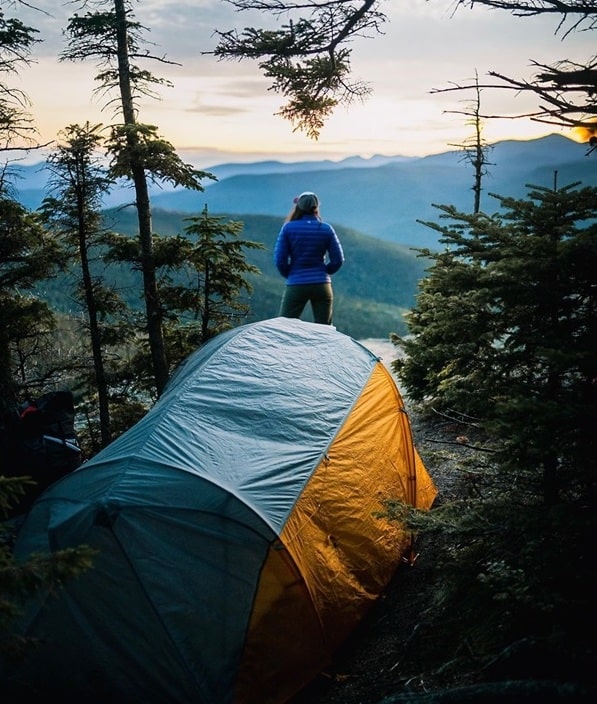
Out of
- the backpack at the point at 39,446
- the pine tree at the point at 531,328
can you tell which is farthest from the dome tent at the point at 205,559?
the backpack at the point at 39,446

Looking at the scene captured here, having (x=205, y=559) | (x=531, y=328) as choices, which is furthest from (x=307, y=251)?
(x=205, y=559)

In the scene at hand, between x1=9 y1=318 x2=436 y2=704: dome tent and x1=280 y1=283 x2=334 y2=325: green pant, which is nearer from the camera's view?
x1=9 y1=318 x2=436 y2=704: dome tent

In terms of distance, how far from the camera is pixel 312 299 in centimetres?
1067

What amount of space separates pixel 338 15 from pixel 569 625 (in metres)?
5.49

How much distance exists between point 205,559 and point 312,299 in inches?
242

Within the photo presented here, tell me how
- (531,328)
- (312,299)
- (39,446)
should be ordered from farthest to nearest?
(312,299) → (39,446) → (531,328)

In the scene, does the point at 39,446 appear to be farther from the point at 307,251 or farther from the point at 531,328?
the point at 531,328

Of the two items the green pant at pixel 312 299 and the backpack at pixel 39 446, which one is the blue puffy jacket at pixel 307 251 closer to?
the green pant at pixel 312 299

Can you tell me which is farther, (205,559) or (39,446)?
(39,446)

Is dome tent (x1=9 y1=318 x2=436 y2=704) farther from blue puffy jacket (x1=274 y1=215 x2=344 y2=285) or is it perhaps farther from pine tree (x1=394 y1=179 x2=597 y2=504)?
blue puffy jacket (x1=274 y1=215 x2=344 y2=285)

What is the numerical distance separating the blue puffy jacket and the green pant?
10cm

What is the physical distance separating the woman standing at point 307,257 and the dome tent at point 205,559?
4.29 meters

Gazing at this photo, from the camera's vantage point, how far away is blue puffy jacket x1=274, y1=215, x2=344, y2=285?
10.3 meters

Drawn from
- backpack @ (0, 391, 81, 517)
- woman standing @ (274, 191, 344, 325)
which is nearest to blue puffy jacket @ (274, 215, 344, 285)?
woman standing @ (274, 191, 344, 325)
